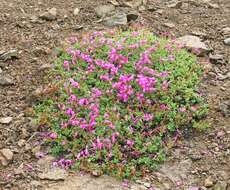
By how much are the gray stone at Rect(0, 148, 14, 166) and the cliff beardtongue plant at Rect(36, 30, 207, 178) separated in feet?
1.84

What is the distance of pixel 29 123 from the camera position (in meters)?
6.86

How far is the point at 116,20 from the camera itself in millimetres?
9117

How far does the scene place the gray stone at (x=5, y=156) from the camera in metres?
6.25

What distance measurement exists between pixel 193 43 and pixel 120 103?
7.48ft

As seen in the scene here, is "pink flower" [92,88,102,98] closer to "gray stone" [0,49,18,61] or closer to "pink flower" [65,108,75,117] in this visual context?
"pink flower" [65,108,75,117]

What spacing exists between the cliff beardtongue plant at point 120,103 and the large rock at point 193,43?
0.33 metres

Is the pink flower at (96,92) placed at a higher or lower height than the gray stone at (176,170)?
higher

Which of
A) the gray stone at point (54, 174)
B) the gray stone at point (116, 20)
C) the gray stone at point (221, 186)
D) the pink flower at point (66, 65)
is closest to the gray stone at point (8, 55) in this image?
the pink flower at point (66, 65)

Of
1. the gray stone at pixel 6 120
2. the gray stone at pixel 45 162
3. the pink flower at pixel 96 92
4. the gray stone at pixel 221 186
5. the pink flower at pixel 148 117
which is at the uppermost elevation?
the pink flower at pixel 96 92

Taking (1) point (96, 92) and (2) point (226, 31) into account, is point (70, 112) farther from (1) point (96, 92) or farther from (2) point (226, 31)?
(2) point (226, 31)

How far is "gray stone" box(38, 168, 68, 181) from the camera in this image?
19.7ft

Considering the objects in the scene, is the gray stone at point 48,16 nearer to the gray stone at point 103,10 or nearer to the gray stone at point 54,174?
the gray stone at point 103,10

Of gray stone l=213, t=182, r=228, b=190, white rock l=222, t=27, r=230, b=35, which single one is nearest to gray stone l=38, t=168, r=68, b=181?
gray stone l=213, t=182, r=228, b=190

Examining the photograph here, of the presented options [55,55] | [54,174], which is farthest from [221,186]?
[55,55]
